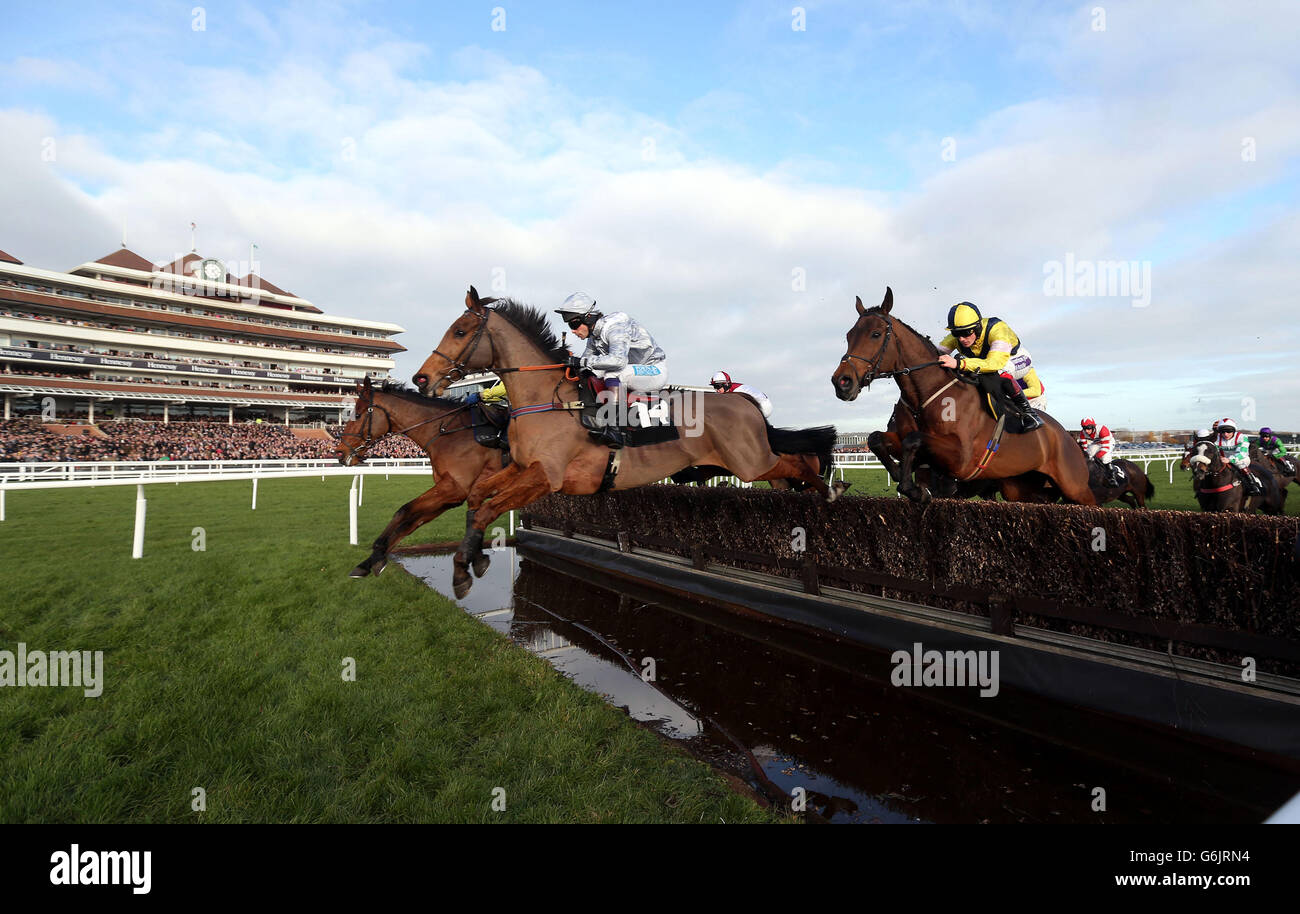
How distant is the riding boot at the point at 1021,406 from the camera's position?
16.4 feet

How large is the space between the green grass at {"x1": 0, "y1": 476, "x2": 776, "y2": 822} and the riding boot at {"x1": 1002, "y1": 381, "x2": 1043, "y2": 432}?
13.2 feet

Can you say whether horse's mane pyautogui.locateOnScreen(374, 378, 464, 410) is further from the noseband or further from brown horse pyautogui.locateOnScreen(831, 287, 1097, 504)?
brown horse pyautogui.locateOnScreen(831, 287, 1097, 504)

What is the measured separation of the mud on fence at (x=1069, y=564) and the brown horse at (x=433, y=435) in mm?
2894

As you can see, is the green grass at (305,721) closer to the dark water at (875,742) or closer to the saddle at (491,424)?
the dark water at (875,742)

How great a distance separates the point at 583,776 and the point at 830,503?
3.43 m

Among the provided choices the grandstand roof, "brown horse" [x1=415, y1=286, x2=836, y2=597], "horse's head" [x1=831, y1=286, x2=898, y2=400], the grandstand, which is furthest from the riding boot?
the grandstand roof

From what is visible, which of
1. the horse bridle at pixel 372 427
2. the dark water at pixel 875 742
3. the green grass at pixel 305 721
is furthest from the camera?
the horse bridle at pixel 372 427

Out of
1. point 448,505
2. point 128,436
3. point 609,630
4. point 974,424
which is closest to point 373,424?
point 448,505

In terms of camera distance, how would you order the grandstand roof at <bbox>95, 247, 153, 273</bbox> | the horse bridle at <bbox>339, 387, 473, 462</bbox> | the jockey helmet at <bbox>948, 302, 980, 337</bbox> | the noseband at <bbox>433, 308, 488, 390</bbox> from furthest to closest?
the grandstand roof at <bbox>95, 247, 153, 273</bbox> → the horse bridle at <bbox>339, 387, 473, 462</bbox> → the jockey helmet at <bbox>948, 302, 980, 337</bbox> → the noseband at <bbox>433, 308, 488, 390</bbox>

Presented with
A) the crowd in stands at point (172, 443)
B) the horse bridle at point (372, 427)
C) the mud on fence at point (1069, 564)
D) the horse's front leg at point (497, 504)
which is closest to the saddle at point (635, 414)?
the horse's front leg at point (497, 504)

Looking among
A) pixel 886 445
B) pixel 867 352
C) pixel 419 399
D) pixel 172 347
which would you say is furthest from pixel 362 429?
pixel 172 347

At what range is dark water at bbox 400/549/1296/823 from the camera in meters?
2.64

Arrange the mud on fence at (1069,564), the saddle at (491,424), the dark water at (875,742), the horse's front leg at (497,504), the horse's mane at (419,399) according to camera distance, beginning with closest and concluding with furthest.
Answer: the dark water at (875,742) < the mud on fence at (1069,564) < the horse's front leg at (497,504) < the saddle at (491,424) < the horse's mane at (419,399)
